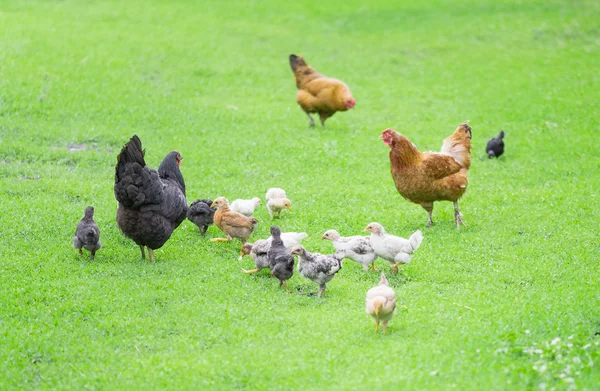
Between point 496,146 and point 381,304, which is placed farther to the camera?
point 496,146

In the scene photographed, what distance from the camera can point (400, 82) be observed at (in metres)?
23.8

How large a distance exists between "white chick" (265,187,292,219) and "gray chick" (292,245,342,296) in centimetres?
295

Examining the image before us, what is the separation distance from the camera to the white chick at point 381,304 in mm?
9031

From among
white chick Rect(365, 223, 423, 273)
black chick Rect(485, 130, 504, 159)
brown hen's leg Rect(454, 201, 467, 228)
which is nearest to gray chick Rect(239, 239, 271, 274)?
white chick Rect(365, 223, 423, 273)

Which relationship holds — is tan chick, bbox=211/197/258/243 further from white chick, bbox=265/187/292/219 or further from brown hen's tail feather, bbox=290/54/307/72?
brown hen's tail feather, bbox=290/54/307/72

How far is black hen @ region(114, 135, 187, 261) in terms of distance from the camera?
1100 centimetres

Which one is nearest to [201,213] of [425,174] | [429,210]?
[425,174]

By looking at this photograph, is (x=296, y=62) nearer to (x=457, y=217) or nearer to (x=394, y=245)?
(x=457, y=217)

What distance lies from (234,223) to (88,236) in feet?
7.02

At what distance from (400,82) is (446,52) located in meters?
3.76

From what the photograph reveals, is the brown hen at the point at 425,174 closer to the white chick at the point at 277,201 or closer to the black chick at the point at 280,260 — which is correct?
the white chick at the point at 277,201

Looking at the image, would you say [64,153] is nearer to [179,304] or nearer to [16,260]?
[16,260]

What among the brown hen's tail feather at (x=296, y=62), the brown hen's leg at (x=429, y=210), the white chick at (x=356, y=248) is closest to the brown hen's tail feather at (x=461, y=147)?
the brown hen's leg at (x=429, y=210)

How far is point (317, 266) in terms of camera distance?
10344 millimetres
